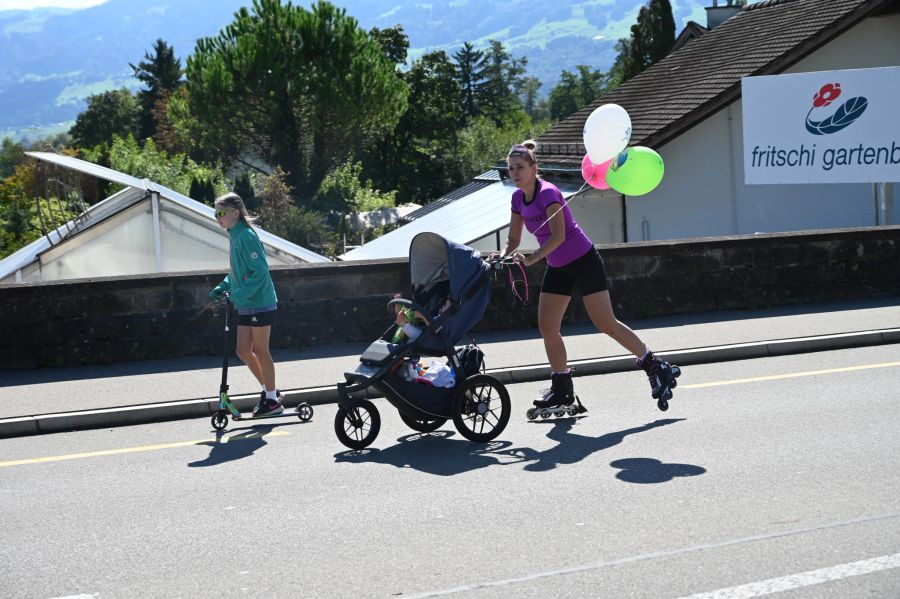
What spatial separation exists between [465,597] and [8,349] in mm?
8090

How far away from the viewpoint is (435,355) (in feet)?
25.9

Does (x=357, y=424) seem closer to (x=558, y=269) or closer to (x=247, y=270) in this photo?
(x=247, y=270)

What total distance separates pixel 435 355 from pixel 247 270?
1.78m

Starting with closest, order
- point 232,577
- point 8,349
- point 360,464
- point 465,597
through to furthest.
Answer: point 465,597 → point 232,577 → point 360,464 → point 8,349

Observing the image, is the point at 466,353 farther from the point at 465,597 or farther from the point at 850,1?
the point at 850,1

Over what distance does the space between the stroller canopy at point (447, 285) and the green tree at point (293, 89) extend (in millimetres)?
68088

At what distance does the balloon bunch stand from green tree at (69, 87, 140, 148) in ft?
389

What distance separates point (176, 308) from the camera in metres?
12.0

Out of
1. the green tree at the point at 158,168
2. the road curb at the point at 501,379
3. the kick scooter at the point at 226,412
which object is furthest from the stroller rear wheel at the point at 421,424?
the green tree at the point at 158,168

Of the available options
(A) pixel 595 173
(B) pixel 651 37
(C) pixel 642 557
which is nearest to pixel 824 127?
(A) pixel 595 173

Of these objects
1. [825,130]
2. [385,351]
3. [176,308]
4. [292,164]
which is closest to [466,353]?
[385,351]

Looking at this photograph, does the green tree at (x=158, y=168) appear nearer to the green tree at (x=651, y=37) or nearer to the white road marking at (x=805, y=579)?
the green tree at (x=651, y=37)

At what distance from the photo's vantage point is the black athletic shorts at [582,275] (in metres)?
8.36

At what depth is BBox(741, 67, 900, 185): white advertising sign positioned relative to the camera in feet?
58.9
